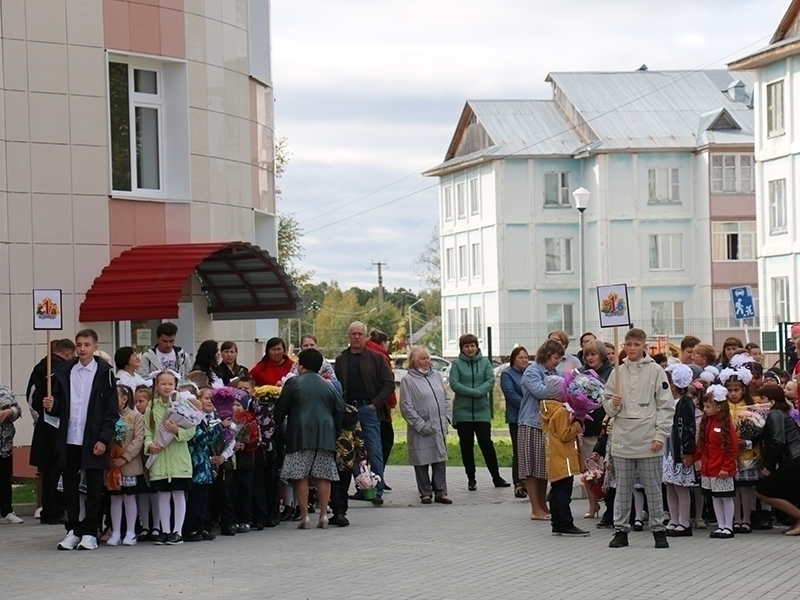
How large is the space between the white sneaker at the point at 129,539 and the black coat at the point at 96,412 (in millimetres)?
812

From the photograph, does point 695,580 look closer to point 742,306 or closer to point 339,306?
point 742,306

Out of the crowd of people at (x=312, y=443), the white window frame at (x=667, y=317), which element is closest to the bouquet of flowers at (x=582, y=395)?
the crowd of people at (x=312, y=443)

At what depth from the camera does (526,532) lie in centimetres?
1578

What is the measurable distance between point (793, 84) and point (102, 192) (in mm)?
Result: 35120

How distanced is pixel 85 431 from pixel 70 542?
1.08 meters

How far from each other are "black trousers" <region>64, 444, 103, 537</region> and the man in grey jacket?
16.2 feet

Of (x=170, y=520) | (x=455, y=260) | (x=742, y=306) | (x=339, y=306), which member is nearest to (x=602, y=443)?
(x=170, y=520)

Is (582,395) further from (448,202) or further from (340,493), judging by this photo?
(448,202)

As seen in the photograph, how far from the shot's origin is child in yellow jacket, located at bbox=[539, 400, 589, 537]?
50.4ft

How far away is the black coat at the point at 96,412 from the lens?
14.8 metres

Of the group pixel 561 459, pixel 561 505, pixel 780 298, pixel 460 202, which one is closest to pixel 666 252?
pixel 460 202

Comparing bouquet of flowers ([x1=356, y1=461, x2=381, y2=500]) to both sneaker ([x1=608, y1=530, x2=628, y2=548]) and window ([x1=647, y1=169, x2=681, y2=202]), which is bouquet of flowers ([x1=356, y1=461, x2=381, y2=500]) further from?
window ([x1=647, y1=169, x2=681, y2=202])

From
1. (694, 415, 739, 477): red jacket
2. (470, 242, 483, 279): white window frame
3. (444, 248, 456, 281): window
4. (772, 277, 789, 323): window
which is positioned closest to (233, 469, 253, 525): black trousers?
(694, 415, 739, 477): red jacket

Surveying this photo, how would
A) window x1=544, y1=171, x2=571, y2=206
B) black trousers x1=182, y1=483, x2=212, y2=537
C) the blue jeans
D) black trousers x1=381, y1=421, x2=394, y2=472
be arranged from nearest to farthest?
black trousers x1=182, y1=483, x2=212, y2=537, the blue jeans, black trousers x1=381, y1=421, x2=394, y2=472, window x1=544, y1=171, x2=571, y2=206
